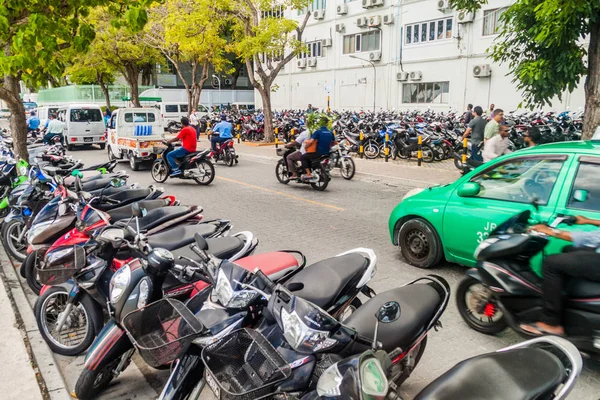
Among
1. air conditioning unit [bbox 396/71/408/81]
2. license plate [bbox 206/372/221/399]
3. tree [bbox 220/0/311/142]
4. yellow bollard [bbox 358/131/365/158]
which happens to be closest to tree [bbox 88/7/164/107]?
tree [bbox 220/0/311/142]

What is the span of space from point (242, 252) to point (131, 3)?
14.0 ft

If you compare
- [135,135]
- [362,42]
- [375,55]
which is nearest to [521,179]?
[135,135]

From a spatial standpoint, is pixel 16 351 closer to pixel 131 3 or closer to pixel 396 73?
pixel 131 3

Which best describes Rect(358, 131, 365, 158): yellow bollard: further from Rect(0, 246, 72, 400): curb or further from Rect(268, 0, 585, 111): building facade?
Rect(0, 246, 72, 400): curb

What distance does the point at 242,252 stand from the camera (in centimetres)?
420

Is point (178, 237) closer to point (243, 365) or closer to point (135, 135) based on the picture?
point (243, 365)

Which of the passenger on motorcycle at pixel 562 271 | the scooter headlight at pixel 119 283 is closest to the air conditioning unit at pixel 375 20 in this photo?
the passenger on motorcycle at pixel 562 271

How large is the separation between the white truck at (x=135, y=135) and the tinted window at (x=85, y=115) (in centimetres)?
457

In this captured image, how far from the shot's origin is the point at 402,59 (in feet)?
97.5

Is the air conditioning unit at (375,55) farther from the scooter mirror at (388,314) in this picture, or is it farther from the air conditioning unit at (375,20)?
the scooter mirror at (388,314)

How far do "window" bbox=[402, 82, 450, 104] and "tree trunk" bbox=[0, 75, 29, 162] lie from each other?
23701mm

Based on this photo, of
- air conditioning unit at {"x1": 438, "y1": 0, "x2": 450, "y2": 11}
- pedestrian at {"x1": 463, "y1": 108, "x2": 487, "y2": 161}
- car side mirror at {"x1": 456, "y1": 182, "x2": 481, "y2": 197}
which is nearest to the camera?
car side mirror at {"x1": 456, "y1": 182, "x2": 481, "y2": 197}

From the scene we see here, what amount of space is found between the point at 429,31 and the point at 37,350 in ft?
92.6

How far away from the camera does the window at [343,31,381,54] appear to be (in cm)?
3148
